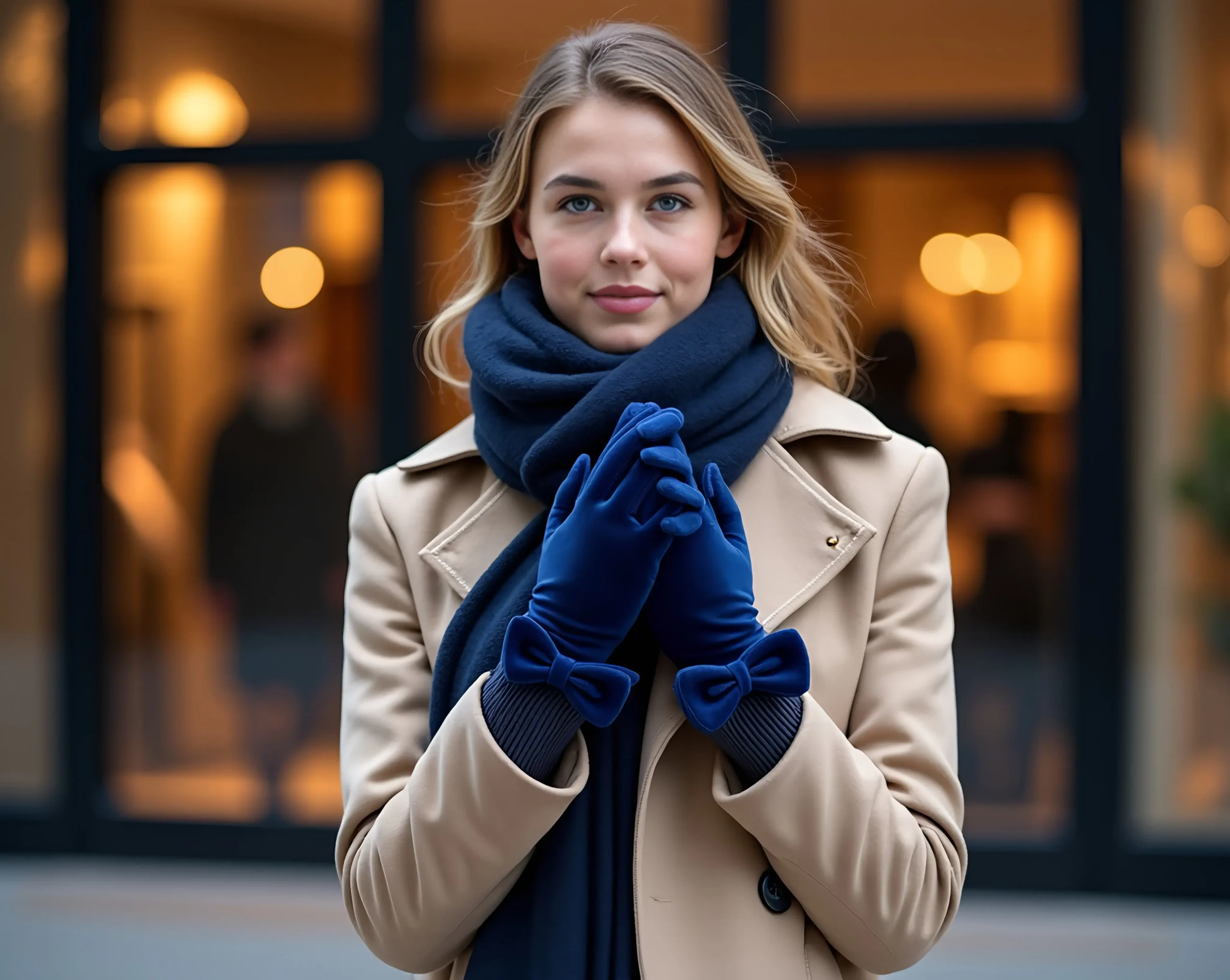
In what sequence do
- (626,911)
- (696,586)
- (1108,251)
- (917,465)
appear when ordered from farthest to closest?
(1108,251)
(917,465)
(626,911)
(696,586)

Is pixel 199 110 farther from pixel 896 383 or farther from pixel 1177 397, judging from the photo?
pixel 1177 397

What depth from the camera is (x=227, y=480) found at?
4.92 m

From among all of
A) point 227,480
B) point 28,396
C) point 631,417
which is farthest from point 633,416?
point 28,396

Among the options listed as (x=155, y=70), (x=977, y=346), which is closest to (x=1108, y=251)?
(x=977, y=346)

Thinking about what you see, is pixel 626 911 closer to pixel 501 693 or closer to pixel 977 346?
pixel 501 693

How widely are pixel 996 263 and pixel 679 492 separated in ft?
12.1

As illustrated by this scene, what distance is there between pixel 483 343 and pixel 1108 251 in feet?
9.87

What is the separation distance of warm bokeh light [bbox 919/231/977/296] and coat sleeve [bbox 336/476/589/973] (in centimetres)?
340

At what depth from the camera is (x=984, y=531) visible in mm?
4676

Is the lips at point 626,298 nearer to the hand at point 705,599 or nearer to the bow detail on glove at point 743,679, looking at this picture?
the hand at point 705,599

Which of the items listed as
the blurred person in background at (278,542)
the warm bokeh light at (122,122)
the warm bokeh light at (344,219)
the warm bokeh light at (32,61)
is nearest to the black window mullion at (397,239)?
the warm bokeh light at (344,219)

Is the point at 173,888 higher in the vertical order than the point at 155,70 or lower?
lower

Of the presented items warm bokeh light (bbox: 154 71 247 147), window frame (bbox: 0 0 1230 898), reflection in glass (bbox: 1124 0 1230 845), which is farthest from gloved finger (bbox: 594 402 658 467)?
warm bokeh light (bbox: 154 71 247 147)

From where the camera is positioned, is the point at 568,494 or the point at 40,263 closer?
the point at 568,494
